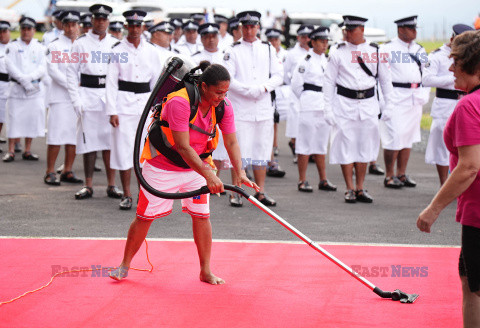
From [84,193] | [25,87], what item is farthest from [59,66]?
[84,193]

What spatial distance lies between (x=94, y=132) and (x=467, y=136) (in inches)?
263

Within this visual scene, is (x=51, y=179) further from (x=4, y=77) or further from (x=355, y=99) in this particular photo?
(x=355, y=99)

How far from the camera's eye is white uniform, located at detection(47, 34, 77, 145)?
1047 centimetres

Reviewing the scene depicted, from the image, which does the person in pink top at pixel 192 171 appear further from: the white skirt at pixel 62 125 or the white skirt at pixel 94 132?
the white skirt at pixel 62 125

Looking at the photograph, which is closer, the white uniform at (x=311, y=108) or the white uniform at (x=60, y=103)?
the white uniform at (x=60, y=103)

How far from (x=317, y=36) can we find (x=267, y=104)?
1.76 meters

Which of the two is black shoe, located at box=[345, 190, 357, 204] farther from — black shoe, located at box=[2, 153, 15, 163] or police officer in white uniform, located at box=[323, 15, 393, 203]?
black shoe, located at box=[2, 153, 15, 163]

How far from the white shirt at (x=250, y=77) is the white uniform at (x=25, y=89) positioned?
4.17 meters

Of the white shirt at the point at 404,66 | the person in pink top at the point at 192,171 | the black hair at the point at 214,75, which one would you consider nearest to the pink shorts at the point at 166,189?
the person in pink top at the point at 192,171

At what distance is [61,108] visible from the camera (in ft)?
34.6

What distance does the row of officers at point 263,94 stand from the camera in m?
9.09

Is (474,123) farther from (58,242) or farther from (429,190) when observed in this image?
(429,190)

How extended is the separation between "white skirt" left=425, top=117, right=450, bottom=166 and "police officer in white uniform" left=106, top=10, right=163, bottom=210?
3.79 m

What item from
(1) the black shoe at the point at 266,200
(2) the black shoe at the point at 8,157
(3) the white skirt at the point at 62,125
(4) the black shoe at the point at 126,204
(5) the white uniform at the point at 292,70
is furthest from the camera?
(5) the white uniform at the point at 292,70
